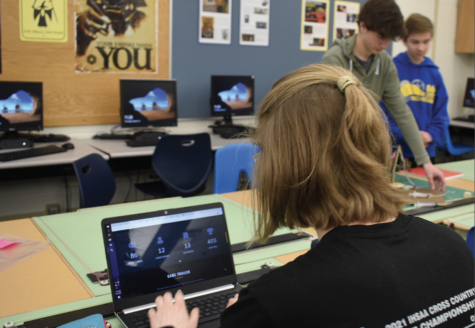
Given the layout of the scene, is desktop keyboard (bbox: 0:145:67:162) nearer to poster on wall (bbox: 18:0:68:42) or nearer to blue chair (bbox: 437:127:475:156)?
poster on wall (bbox: 18:0:68:42)

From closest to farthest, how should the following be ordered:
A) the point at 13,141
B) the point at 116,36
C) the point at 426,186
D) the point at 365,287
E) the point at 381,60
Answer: the point at 365,287 → the point at 426,186 → the point at 381,60 → the point at 13,141 → the point at 116,36

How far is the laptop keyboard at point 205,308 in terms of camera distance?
41.2 inches

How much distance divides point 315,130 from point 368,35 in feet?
5.58

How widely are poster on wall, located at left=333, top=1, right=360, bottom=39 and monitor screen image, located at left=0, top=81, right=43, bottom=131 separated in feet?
10.2

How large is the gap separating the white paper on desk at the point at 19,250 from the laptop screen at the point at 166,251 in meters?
0.48

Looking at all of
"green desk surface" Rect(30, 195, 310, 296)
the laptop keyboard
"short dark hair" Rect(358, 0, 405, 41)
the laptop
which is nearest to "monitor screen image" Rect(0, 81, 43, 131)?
"green desk surface" Rect(30, 195, 310, 296)

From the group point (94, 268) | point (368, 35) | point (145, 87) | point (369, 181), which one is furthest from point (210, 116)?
point (369, 181)

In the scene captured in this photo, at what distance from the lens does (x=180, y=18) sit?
4.02m

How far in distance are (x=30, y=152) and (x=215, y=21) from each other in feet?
6.78

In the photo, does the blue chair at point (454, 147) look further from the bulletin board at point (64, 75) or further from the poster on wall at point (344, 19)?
the bulletin board at point (64, 75)

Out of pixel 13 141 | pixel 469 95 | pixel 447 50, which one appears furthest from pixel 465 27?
pixel 13 141

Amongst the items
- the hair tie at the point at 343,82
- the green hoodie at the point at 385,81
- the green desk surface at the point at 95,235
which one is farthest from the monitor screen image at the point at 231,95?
the hair tie at the point at 343,82

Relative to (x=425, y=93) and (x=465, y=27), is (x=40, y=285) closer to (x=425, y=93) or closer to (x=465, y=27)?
(x=425, y=93)

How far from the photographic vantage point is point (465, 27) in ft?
19.1
